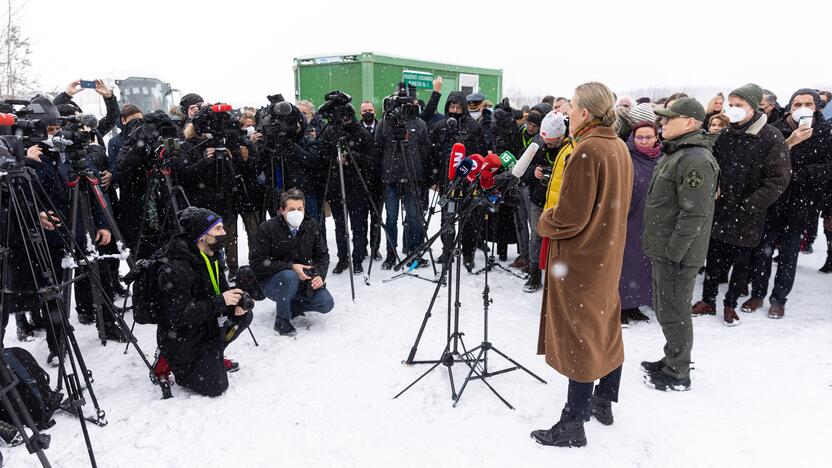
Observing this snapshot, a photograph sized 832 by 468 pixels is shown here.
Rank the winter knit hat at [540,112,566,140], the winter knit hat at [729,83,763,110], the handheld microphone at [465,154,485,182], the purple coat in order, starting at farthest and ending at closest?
the purple coat < the winter knit hat at [729,83,763,110] < the winter knit hat at [540,112,566,140] < the handheld microphone at [465,154,485,182]

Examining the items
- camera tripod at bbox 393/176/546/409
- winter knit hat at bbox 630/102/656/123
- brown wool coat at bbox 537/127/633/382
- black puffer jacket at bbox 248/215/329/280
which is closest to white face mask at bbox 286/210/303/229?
black puffer jacket at bbox 248/215/329/280

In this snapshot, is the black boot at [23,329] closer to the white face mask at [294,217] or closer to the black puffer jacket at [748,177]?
the white face mask at [294,217]

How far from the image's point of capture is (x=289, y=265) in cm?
429

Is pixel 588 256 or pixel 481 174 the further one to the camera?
pixel 481 174

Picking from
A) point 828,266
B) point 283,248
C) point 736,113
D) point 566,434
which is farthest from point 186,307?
point 828,266

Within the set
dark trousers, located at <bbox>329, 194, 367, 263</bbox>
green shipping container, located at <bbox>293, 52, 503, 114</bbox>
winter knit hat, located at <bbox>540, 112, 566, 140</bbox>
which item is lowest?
dark trousers, located at <bbox>329, 194, 367, 263</bbox>

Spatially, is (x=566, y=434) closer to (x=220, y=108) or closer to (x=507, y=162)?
(x=507, y=162)

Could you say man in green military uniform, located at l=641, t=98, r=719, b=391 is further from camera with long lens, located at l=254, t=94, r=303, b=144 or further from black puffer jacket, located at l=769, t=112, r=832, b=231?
camera with long lens, located at l=254, t=94, r=303, b=144

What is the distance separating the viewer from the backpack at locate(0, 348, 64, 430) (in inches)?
113

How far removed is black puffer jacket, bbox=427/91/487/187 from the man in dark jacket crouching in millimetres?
3096

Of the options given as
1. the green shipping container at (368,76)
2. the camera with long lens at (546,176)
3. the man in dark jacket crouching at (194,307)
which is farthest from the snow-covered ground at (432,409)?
the green shipping container at (368,76)

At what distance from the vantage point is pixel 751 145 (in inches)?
158

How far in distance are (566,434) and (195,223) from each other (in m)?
2.63

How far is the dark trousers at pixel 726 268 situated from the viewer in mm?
4340
